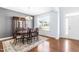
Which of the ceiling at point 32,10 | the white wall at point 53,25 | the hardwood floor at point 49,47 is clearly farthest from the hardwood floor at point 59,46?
the ceiling at point 32,10

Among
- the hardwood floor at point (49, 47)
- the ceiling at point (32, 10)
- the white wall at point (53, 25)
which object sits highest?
the ceiling at point (32, 10)

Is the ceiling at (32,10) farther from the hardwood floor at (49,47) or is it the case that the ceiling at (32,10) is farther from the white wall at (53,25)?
the hardwood floor at (49,47)

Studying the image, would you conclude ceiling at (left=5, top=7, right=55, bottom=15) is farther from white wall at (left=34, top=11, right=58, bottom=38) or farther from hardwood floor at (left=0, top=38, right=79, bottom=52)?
hardwood floor at (left=0, top=38, right=79, bottom=52)

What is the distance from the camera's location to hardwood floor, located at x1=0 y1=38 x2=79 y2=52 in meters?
1.73

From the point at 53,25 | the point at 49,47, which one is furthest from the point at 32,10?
the point at 49,47

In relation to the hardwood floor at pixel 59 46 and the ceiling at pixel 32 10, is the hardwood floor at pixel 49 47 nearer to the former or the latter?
the hardwood floor at pixel 59 46

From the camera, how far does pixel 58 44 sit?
181cm

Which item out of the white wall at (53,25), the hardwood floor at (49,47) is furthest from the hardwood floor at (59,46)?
the white wall at (53,25)

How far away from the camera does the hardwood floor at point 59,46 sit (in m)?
1.73

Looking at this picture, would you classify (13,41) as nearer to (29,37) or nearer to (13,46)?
(13,46)

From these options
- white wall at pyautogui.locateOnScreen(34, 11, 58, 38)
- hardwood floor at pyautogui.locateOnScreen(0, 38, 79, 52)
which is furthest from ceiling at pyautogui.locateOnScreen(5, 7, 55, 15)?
hardwood floor at pyautogui.locateOnScreen(0, 38, 79, 52)

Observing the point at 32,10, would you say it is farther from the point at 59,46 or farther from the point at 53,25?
the point at 59,46

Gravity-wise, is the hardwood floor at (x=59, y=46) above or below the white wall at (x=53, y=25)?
below
